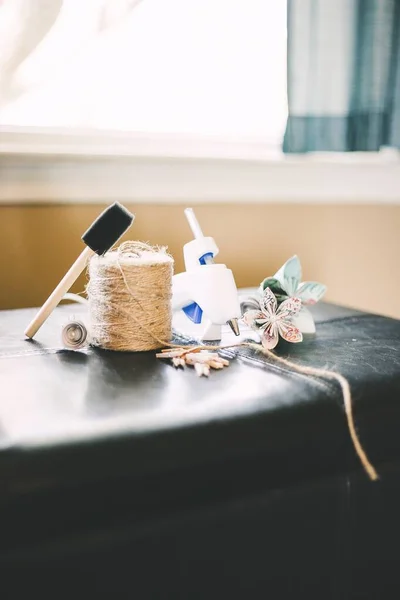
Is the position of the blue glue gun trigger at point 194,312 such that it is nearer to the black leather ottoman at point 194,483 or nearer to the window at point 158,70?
the black leather ottoman at point 194,483

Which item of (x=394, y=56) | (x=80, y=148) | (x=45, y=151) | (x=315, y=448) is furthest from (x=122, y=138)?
(x=315, y=448)

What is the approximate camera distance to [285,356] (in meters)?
0.75

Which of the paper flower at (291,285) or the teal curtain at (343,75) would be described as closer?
the paper flower at (291,285)

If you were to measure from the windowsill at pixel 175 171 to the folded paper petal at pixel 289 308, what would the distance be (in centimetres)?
54

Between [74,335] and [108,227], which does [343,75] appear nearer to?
[108,227]

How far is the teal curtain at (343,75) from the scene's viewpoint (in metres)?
1.28

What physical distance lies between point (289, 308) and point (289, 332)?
1.4 inches

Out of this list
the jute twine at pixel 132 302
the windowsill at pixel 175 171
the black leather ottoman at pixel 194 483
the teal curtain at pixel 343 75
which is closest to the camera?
the black leather ottoman at pixel 194 483

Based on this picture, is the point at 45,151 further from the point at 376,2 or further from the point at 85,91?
the point at 376,2

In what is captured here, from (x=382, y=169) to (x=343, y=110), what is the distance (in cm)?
26

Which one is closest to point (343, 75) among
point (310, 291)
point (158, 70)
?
point (158, 70)

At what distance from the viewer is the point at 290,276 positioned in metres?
0.89

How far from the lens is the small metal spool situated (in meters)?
0.79

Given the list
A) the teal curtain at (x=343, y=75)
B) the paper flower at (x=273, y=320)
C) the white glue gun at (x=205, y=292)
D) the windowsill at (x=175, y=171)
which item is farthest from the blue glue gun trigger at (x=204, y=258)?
the teal curtain at (x=343, y=75)
